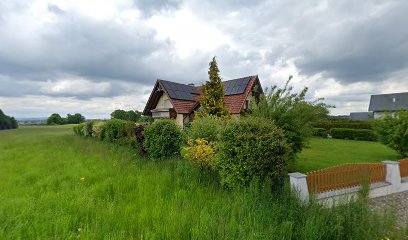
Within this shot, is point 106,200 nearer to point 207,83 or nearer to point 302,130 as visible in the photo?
point 302,130

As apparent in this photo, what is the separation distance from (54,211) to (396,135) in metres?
17.3

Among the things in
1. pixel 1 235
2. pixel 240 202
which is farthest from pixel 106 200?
pixel 240 202

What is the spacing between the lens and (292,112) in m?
8.49

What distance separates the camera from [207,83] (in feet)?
56.4

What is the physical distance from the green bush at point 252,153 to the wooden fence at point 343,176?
1.40 m

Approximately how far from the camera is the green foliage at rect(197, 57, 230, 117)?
1678cm

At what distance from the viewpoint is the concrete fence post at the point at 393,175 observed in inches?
301

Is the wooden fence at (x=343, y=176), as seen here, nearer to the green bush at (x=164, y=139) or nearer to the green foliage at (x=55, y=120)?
the green bush at (x=164, y=139)

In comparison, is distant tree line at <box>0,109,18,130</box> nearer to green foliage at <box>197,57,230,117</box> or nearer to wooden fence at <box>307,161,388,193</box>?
green foliage at <box>197,57,230,117</box>

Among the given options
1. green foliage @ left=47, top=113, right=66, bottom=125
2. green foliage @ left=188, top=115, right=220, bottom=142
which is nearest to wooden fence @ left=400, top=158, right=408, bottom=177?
green foliage @ left=188, top=115, right=220, bottom=142

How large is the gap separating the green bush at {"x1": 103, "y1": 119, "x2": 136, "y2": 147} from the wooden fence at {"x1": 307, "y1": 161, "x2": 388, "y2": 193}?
908 centimetres

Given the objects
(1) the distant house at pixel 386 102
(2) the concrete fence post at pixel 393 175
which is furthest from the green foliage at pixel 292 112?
(1) the distant house at pixel 386 102

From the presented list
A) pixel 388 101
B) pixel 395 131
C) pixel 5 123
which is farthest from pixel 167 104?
pixel 5 123

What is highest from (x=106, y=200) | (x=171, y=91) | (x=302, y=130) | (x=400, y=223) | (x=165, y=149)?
(x=171, y=91)
